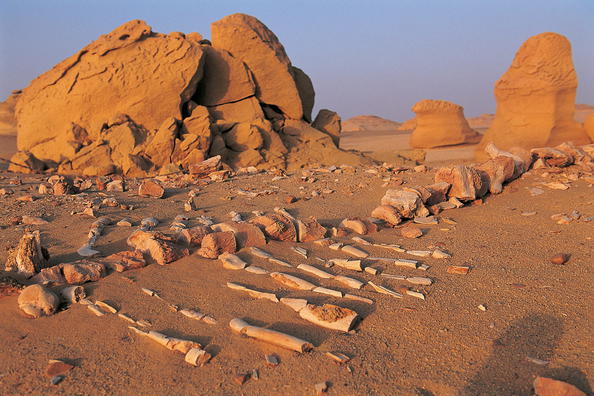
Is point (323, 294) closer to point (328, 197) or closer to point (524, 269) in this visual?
point (524, 269)

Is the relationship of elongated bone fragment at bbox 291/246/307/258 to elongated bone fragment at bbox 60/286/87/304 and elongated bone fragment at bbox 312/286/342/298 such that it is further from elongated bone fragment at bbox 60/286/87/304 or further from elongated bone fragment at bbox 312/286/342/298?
elongated bone fragment at bbox 60/286/87/304

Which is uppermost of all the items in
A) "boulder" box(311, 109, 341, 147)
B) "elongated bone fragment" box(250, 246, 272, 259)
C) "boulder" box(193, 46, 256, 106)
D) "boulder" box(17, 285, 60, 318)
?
"boulder" box(193, 46, 256, 106)

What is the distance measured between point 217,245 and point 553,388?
1970 mm

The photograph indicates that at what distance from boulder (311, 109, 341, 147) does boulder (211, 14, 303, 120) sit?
909 millimetres

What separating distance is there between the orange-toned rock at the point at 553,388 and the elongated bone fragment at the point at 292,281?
1.16 metres

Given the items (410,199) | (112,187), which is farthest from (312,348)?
(112,187)

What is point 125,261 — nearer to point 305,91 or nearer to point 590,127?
point 305,91

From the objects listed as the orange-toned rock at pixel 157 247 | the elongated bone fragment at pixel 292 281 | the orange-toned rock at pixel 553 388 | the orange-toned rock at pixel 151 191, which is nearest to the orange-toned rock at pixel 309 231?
the elongated bone fragment at pixel 292 281

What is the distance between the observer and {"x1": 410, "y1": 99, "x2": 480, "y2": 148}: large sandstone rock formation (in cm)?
1718

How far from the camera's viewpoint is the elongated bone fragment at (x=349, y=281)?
8.05 ft

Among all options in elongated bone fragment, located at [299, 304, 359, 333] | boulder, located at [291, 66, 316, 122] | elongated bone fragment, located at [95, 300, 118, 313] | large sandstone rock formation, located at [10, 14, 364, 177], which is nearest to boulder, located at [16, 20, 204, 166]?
large sandstone rock formation, located at [10, 14, 364, 177]

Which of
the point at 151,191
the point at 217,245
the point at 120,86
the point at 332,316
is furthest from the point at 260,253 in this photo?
the point at 120,86

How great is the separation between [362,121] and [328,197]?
47934 millimetres

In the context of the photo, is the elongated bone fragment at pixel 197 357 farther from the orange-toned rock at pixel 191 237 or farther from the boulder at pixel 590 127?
the boulder at pixel 590 127
